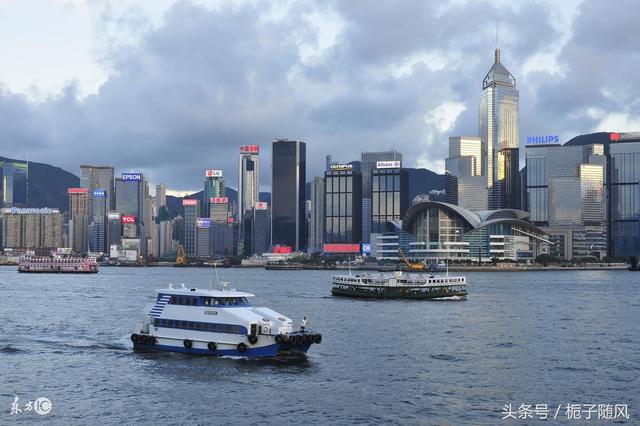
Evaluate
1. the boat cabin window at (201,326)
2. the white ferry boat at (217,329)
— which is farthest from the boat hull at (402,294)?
the boat cabin window at (201,326)

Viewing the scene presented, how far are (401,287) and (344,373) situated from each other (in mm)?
69525

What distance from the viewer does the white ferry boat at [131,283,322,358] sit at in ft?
188

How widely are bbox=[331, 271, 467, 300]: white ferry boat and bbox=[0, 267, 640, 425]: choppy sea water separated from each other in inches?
1190

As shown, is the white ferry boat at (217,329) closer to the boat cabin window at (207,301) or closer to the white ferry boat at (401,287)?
the boat cabin window at (207,301)

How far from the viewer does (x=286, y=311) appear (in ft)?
337

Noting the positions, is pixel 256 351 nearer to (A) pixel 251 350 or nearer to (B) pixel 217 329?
(A) pixel 251 350

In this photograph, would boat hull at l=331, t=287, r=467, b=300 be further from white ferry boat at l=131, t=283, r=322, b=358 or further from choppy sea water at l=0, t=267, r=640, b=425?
white ferry boat at l=131, t=283, r=322, b=358

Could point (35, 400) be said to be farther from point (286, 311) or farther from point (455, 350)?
point (286, 311)

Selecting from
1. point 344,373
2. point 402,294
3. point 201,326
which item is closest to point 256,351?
point 201,326

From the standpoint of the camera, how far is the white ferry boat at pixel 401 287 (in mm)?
124750

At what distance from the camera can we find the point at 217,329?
58688 mm

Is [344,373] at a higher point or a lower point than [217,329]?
lower

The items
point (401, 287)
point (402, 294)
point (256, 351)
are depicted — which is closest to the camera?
point (256, 351)

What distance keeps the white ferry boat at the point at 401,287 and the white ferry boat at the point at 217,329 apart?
65953 millimetres
